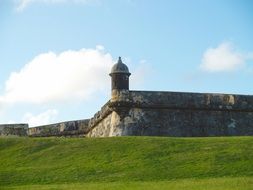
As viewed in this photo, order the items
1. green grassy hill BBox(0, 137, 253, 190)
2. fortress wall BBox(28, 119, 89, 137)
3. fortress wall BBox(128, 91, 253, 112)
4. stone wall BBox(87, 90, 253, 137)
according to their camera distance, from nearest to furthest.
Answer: green grassy hill BBox(0, 137, 253, 190) → stone wall BBox(87, 90, 253, 137) → fortress wall BBox(128, 91, 253, 112) → fortress wall BBox(28, 119, 89, 137)

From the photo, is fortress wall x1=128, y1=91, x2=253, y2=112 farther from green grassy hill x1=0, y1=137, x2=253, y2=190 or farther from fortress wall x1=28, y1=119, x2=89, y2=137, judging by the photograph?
green grassy hill x1=0, y1=137, x2=253, y2=190

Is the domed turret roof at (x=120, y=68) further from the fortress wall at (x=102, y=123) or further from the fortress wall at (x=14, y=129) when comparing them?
the fortress wall at (x=14, y=129)

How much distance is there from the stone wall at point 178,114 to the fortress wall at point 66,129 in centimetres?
423

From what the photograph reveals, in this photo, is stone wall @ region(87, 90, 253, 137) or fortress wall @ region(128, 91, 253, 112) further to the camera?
fortress wall @ region(128, 91, 253, 112)

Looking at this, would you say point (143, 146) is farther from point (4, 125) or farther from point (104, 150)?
point (4, 125)

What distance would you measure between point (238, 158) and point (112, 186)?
4.91m

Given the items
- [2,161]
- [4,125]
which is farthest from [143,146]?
[4,125]

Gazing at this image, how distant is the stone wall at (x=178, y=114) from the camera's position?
29.2 meters

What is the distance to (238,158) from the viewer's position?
774 inches

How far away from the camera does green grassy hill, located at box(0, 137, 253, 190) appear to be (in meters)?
17.3

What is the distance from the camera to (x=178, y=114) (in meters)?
29.8

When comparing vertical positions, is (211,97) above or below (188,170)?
above

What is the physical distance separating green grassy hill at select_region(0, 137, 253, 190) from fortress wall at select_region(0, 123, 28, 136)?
11.4m

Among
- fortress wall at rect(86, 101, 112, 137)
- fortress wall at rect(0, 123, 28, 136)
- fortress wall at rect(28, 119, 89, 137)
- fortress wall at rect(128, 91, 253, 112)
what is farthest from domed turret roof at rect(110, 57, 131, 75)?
fortress wall at rect(0, 123, 28, 136)
